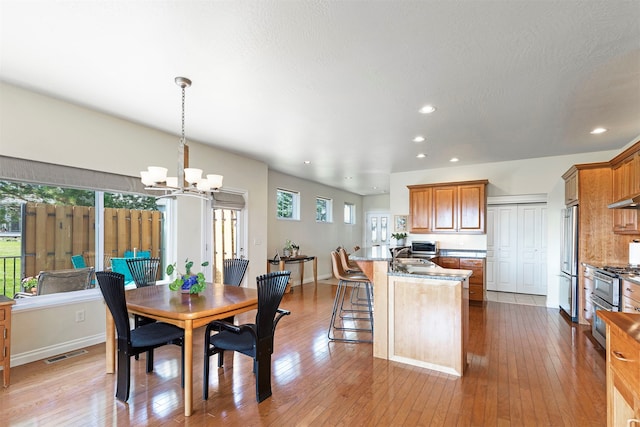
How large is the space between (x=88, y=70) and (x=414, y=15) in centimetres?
258

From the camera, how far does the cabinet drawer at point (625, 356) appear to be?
128 centimetres

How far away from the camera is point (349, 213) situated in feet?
34.4

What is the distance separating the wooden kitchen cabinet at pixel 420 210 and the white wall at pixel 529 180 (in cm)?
33

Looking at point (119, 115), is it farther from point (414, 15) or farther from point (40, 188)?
point (414, 15)

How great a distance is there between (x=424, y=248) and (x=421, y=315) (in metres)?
3.52

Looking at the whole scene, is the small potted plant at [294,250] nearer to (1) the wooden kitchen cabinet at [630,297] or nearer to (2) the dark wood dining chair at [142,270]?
(2) the dark wood dining chair at [142,270]

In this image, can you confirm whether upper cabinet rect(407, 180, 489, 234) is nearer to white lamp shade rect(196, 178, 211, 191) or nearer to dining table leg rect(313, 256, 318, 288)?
dining table leg rect(313, 256, 318, 288)

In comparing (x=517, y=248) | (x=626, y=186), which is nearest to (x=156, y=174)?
(x=626, y=186)

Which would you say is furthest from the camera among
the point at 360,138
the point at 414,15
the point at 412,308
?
the point at 360,138

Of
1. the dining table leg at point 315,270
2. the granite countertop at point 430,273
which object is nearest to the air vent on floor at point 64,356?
the granite countertop at point 430,273

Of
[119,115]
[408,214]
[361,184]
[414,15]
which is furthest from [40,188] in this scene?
[361,184]

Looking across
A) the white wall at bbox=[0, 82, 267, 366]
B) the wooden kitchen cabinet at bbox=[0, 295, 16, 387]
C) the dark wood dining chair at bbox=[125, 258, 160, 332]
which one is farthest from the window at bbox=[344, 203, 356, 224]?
the wooden kitchen cabinet at bbox=[0, 295, 16, 387]

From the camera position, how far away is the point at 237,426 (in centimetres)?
217

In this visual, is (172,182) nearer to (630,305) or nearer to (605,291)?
(630,305)
